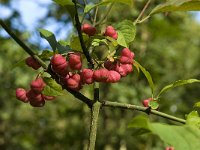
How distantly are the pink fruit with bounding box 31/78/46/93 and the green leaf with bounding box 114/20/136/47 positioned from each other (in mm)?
282

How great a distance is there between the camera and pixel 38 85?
1.41 m

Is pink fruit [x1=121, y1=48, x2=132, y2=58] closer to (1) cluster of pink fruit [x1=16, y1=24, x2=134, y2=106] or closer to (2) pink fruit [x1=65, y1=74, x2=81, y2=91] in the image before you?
(1) cluster of pink fruit [x1=16, y1=24, x2=134, y2=106]

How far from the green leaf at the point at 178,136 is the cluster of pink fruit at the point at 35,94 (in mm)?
660

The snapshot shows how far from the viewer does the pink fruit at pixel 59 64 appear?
4.22 ft

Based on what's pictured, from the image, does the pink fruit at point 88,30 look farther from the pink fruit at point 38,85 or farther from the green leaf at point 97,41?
the pink fruit at point 38,85

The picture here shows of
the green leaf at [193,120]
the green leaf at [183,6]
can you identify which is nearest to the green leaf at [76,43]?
the green leaf at [183,6]

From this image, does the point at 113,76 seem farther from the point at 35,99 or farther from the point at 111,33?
the point at 35,99

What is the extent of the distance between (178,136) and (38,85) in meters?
0.69

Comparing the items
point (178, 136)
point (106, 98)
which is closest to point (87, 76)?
point (178, 136)

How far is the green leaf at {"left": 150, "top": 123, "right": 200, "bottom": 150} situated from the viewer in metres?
0.78

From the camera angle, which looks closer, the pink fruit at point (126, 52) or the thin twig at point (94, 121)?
the thin twig at point (94, 121)

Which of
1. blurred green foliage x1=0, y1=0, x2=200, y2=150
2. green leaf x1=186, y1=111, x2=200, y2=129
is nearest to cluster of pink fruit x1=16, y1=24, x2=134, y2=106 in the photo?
green leaf x1=186, y1=111, x2=200, y2=129

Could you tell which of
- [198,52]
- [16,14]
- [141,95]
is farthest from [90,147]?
[198,52]

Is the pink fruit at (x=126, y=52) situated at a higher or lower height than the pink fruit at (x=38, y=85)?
higher
